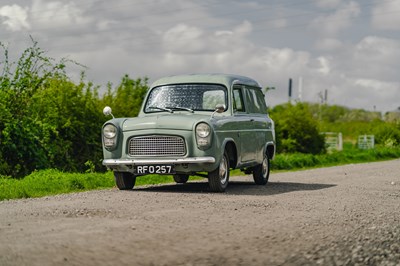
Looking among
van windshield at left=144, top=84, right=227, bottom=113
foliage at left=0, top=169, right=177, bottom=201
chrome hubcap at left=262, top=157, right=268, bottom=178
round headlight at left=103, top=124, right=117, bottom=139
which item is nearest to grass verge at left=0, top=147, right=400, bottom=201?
foliage at left=0, top=169, right=177, bottom=201

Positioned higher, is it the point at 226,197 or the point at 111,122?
the point at 111,122

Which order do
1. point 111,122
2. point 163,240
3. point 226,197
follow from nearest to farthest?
point 163,240 < point 226,197 < point 111,122

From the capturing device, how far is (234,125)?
1300 centimetres

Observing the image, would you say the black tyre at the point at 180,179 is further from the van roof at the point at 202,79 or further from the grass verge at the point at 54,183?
the van roof at the point at 202,79

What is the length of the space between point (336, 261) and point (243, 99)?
8.07 meters

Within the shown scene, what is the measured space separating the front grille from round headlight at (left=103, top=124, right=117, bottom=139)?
308 mm

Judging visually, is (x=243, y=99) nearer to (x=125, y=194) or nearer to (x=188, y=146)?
(x=188, y=146)

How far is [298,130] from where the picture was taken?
37.6m

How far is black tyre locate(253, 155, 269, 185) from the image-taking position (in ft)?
48.6

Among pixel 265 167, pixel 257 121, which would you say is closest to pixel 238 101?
pixel 257 121

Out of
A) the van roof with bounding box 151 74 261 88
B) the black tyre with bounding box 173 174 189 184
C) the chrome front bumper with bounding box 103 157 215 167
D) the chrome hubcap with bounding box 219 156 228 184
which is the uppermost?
the van roof with bounding box 151 74 261 88

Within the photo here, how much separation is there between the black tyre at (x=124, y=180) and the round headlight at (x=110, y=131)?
2.47ft

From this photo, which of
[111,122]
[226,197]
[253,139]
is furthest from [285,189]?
[111,122]

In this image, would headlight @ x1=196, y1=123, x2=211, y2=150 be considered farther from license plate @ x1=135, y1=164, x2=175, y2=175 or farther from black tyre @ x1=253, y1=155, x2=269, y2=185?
black tyre @ x1=253, y1=155, x2=269, y2=185
